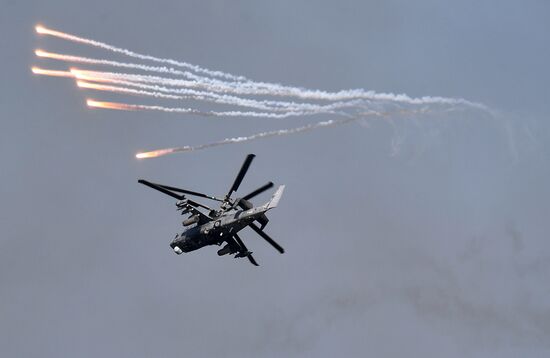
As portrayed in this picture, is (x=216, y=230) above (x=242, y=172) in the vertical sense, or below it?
below

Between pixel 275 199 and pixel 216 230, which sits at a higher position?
pixel 275 199

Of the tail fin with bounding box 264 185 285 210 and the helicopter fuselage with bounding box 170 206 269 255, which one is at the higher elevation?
the tail fin with bounding box 264 185 285 210

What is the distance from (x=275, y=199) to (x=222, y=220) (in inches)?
180

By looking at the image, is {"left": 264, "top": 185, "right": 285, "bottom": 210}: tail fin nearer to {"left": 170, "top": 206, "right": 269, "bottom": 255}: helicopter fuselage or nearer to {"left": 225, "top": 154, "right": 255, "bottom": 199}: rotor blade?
{"left": 170, "top": 206, "right": 269, "bottom": 255}: helicopter fuselage

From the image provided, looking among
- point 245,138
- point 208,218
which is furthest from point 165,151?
point 208,218

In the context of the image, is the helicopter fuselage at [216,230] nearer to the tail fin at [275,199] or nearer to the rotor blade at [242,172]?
the tail fin at [275,199]

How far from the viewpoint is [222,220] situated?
55.4 metres

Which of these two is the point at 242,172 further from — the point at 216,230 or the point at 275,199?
the point at 216,230

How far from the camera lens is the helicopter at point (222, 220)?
177ft

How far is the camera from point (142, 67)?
55750 millimetres

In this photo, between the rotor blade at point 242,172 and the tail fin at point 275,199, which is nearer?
the rotor blade at point 242,172

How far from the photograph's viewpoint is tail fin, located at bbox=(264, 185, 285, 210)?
53.1 m

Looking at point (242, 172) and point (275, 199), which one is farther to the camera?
point (275, 199)

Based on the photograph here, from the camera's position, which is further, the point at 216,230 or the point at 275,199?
the point at 216,230
